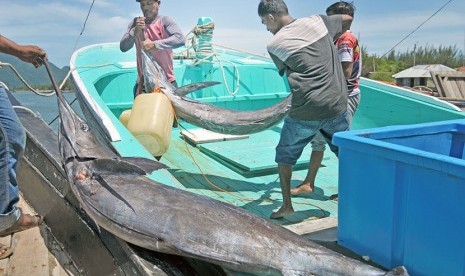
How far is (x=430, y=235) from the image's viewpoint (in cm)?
199

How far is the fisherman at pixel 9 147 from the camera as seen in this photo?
2.80 metres

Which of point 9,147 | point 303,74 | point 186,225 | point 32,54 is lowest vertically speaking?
point 186,225

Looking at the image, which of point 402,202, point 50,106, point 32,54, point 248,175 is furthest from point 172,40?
point 50,106

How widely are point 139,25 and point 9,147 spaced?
2.81 m

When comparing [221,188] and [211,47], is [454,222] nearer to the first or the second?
[221,188]

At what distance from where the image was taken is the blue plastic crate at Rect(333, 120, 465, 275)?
1.89m

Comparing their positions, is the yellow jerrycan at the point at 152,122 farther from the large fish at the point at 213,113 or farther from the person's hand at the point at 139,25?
the person's hand at the point at 139,25

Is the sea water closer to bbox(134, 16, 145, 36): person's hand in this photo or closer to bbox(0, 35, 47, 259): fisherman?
bbox(0, 35, 47, 259): fisherman

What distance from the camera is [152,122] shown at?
4633 mm

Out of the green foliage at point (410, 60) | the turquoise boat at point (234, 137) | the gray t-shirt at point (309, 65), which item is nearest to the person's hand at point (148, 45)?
the turquoise boat at point (234, 137)

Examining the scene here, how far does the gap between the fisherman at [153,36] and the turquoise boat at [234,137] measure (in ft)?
2.44

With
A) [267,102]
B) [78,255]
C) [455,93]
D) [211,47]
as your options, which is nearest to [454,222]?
[78,255]

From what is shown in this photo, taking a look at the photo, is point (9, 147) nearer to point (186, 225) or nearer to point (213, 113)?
point (186, 225)

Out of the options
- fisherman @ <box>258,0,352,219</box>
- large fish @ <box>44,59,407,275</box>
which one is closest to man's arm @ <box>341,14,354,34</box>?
fisherman @ <box>258,0,352,219</box>
